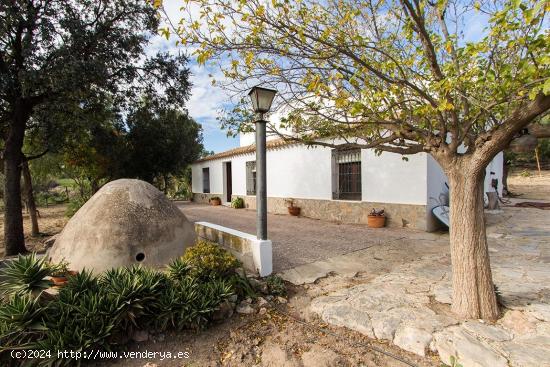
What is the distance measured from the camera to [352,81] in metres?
3.11

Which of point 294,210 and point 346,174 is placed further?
point 294,210

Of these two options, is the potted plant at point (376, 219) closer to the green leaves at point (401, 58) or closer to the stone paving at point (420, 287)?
the stone paving at point (420, 287)

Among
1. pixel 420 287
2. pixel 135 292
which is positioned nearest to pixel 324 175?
pixel 420 287

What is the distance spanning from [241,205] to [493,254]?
10.8 metres

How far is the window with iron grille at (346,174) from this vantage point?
9445 millimetres

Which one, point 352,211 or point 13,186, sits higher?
point 13,186

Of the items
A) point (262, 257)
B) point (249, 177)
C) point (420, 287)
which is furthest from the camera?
point (249, 177)

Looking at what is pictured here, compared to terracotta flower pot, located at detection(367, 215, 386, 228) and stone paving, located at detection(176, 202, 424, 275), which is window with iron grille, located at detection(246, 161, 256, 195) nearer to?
stone paving, located at detection(176, 202, 424, 275)

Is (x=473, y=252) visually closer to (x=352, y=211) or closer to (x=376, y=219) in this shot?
(x=376, y=219)

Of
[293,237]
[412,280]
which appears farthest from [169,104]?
[412,280]

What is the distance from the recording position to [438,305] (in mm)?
3500

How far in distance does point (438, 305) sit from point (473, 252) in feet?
2.85

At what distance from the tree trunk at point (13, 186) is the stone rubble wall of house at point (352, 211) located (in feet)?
28.0

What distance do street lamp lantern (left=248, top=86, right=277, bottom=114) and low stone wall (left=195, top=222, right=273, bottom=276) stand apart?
219 centimetres
